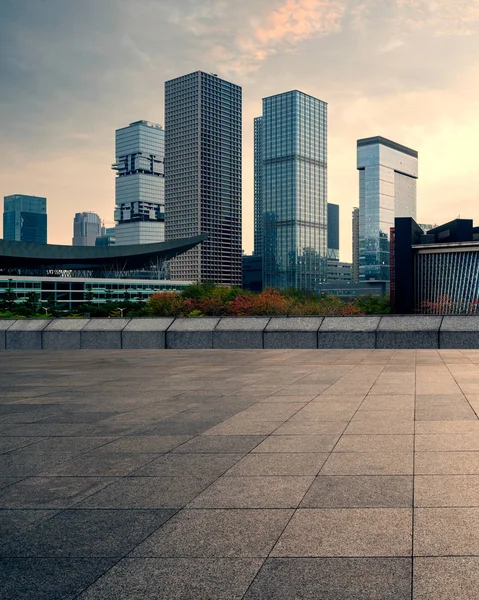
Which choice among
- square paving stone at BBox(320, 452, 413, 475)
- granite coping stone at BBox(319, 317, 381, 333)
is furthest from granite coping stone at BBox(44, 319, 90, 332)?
square paving stone at BBox(320, 452, 413, 475)

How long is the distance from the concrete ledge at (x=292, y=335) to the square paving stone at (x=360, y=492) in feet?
59.6

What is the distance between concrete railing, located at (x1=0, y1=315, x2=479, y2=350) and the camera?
23.7 meters

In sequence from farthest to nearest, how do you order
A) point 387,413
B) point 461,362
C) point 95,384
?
point 461,362 → point 95,384 → point 387,413

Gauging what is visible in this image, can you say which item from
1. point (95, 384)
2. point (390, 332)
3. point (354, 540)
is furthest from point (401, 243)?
point (354, 540)

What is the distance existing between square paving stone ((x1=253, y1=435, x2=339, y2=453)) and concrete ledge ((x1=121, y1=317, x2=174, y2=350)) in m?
18.2

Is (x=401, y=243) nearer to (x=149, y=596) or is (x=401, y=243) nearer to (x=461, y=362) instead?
(x=461, y=362)

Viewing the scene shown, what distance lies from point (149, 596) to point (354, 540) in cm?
170

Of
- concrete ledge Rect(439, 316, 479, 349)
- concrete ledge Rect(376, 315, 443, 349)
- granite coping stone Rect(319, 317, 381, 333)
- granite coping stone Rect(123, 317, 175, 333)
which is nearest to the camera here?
concrete ledge Rect(439, 316, 479, 349)

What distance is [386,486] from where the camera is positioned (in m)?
6.38

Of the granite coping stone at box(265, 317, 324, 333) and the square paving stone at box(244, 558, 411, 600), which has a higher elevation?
the granite coping stone at box(265, 317, 324, 333)

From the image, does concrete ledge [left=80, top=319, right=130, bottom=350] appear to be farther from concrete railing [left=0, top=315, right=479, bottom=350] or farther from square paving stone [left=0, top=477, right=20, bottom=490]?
square paving stone [left=0, top=477, right=20, bottom=490]

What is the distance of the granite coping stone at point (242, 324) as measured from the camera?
2583cm

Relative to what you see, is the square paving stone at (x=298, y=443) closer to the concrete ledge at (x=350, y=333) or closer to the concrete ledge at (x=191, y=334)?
the concrete ledge at (x=350, y=333)

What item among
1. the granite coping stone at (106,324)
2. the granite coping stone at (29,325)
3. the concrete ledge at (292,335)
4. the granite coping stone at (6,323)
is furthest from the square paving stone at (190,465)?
the granite coping stone at (6,323)
